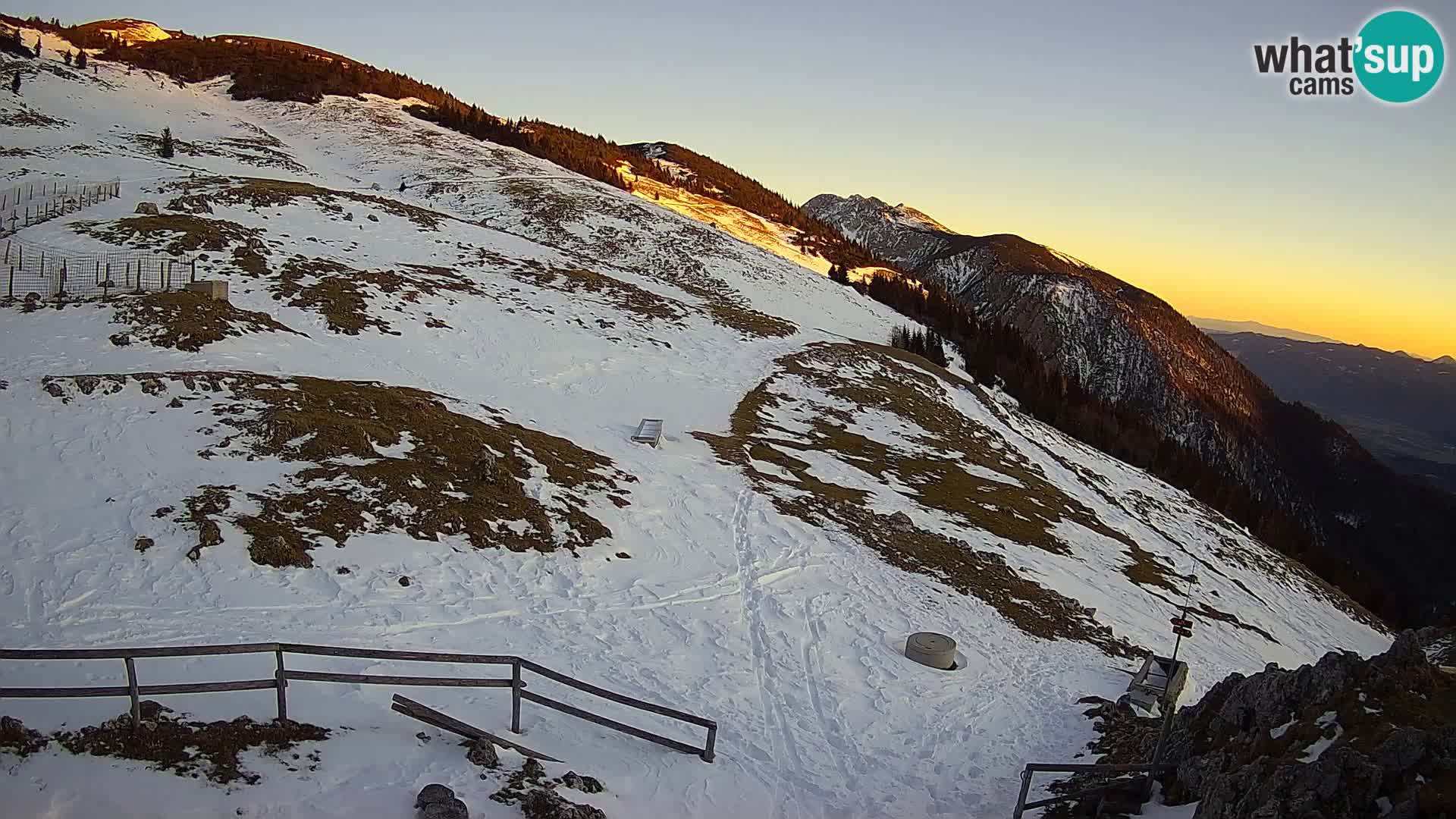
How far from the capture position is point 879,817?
11.2 meters

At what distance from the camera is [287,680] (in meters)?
10.0

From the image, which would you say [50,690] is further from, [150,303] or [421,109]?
[421,109]

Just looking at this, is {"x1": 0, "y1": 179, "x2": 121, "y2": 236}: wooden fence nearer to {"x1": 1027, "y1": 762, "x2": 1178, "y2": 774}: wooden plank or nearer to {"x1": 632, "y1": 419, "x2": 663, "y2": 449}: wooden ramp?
{"x1": 632, "y1": 419, "x2": 663, "y2": 449}: wooden ramp

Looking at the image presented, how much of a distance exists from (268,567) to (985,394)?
139 ft

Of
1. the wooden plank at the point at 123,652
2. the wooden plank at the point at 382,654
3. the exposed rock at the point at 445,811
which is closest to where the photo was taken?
the wooden plank at the point at 123,652

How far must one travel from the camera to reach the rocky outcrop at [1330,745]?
714cm

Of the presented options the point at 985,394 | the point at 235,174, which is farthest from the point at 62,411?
the point at 985,394

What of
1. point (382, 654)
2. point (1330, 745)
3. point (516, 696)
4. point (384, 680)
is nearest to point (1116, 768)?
point (1330, 745)

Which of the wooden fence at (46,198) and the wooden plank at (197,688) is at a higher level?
the wooden fence at (46,198)

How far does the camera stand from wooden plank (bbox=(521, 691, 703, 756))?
10.6 metres

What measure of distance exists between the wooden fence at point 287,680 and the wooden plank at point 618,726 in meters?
0.01

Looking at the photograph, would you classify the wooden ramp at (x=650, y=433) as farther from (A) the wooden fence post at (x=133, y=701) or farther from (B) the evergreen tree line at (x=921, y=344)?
(B) the evergreen tree line at (x=921, y=344)

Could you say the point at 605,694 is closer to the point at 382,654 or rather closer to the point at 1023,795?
the point at 382,654

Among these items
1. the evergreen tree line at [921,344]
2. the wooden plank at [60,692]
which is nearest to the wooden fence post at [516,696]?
the wooden plank at [60,692]
